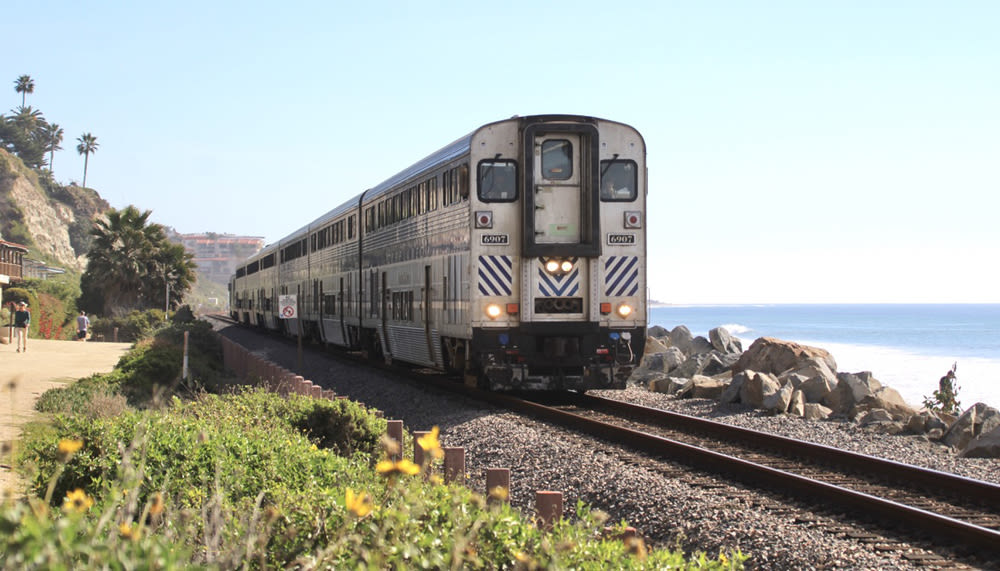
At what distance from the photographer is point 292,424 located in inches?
418

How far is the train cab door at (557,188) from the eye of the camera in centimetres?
1392

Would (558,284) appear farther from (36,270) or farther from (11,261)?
(36,270)

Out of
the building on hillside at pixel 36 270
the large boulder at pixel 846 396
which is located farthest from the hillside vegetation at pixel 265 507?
the building on hillside at pixel 36 270

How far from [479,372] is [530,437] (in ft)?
13.2

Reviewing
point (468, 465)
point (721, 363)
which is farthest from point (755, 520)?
point (721, 363)

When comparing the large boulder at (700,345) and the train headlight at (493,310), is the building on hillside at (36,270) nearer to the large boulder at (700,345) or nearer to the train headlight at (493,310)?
the large boulder at (700,345)

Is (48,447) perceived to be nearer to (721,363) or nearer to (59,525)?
(59,525)

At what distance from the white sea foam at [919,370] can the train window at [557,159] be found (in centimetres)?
2609

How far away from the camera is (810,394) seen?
15477 mm

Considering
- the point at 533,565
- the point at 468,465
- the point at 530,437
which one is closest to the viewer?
the point at 533,565

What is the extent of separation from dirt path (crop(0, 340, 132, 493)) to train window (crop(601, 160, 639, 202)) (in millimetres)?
8248

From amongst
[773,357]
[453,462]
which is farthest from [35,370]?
[453,462]

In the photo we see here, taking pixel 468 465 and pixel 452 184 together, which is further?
pixel 452 184

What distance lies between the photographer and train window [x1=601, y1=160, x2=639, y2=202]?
46.5 feet
